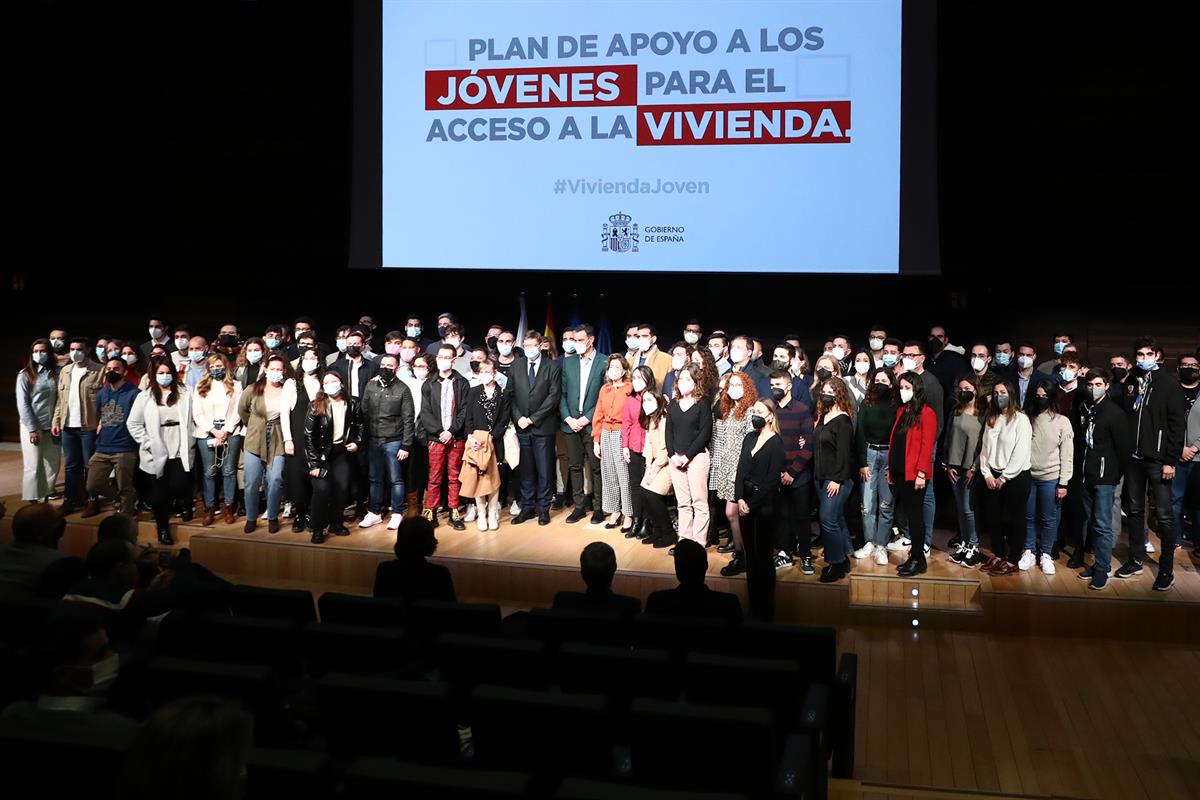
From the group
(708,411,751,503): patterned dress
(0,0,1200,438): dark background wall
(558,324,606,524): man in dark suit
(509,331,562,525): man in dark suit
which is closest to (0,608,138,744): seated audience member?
(708,411,751,503): patterned dress

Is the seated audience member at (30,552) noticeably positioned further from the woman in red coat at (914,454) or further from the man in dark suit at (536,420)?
the woman in red coat at (914,454)

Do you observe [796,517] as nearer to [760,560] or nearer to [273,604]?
[760,560]

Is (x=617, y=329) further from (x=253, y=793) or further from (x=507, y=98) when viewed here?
(x=253, y=793)

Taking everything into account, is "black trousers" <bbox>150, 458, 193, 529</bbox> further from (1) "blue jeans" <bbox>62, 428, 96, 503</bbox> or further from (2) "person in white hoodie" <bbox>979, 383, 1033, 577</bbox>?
(2) "person in white hoodie" <bbox>979, 383, 1033, 577</bbox>

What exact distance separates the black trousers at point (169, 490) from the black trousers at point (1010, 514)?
528 centimetres

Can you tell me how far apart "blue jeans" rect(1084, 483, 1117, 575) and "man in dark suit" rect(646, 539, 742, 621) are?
329cm

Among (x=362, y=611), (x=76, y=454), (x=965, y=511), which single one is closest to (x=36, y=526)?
(x=362, y=611)

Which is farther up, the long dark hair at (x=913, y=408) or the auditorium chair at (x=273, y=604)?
the long dark hair at (x=913, y=408)

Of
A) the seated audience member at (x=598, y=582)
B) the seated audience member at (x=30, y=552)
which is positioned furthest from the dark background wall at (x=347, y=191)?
the seated audience member at (x=30, y=552)

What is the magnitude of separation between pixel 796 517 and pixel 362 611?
11.6 feet

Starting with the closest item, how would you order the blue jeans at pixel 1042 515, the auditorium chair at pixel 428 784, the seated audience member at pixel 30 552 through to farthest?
1. the auditorium chair at pixel 428 784
2. the seated audience member at pixel 30 552
3. the blue jeans at pixel 1042 515

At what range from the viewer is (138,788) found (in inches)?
80.5

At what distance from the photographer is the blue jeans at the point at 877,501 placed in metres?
7.13

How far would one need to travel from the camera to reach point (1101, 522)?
274 inches
